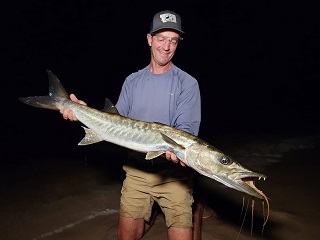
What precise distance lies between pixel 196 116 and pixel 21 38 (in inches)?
1200

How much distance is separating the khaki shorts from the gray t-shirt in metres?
0.64

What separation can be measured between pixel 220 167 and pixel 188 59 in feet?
101

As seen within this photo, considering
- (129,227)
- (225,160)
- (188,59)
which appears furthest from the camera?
(188,59)

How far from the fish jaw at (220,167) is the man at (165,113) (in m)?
0.50

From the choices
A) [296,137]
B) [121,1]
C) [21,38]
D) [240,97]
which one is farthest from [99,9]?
[296,137]

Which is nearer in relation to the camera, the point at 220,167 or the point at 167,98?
the point at 220,167

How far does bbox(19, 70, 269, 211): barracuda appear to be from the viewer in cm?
290

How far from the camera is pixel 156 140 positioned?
329 cm

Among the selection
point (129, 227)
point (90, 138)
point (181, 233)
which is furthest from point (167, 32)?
point (129, 227)

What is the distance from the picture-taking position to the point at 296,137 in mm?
9172

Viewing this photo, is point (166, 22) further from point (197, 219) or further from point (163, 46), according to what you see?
point (197, 219)

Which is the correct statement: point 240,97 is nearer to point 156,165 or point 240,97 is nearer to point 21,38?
point 156,165

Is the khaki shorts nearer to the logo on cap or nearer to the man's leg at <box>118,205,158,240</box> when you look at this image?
the man's leg at <box>118,205,158,240</box>

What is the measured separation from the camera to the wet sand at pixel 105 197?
461cm
